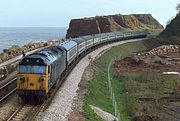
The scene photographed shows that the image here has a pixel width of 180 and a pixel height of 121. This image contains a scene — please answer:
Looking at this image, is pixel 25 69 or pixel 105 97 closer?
pixel 25 69

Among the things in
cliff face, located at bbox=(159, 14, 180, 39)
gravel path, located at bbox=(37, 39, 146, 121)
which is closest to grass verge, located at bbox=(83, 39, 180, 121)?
gravel path, located at bbox=(37, 39, 146, 121)

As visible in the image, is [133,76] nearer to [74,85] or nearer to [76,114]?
[74,85]

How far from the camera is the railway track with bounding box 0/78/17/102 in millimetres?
31212

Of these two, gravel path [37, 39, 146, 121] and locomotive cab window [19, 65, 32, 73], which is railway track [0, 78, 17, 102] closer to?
locomotive cab window [19, 65, 32, 73]

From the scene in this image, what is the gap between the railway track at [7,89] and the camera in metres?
31.2

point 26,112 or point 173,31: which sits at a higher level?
point 173,31

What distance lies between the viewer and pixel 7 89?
3416cm

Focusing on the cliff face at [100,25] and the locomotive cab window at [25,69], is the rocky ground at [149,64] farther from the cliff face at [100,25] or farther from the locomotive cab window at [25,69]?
the cliff face at [100,25]

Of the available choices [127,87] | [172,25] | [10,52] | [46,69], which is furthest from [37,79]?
[172,25]

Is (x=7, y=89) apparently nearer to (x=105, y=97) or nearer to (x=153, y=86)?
(x=105, y=97)

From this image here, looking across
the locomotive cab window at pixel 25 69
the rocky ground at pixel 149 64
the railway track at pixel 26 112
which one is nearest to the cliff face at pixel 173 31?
the rocky ground at pixel 149 64

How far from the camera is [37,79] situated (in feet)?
90.3

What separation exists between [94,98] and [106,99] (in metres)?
1.68

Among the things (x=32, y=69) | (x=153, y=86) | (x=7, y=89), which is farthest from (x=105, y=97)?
(x=153, y=86)
